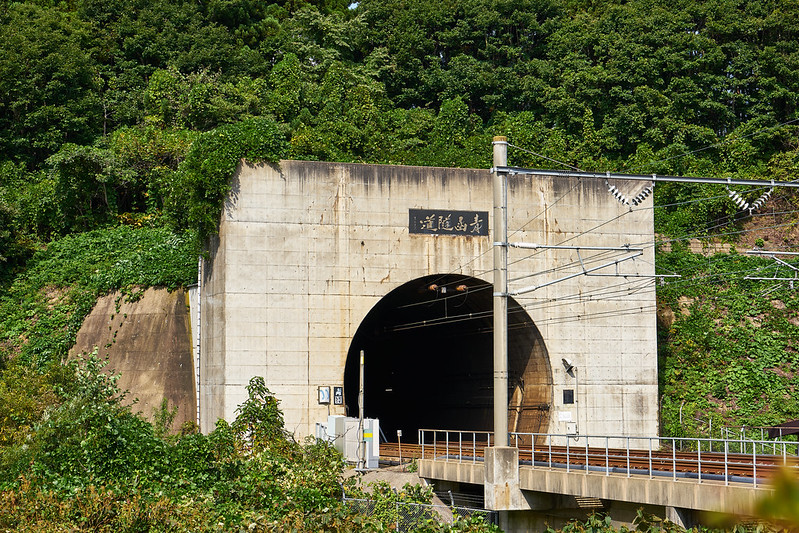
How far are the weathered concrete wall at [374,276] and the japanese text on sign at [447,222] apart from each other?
19 centimetres

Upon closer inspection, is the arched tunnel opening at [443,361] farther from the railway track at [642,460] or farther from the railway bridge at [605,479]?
the railway bridge at [605,479]

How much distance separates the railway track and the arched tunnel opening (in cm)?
351

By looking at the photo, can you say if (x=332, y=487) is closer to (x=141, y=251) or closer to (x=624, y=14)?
(x=141, y=251)

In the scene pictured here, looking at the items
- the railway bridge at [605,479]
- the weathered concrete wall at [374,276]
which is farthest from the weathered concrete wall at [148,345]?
the railway bridge at [605,479]

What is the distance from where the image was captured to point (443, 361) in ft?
125

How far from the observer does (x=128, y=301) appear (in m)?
32.6

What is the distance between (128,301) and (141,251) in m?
2.65

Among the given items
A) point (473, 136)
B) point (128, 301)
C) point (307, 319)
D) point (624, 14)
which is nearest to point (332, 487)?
point (307, 319)

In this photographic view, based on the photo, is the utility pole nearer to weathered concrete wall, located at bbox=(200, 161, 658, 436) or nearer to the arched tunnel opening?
weathered concrete wall, located at bbox=(200, 161, 658, 436)

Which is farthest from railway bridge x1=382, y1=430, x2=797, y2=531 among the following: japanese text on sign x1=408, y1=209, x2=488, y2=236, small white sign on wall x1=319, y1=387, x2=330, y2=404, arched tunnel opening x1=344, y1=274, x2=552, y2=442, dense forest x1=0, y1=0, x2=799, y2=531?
japanese text on sign x1=408, y1=209, x2=488, y2=236

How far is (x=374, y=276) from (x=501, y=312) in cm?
884

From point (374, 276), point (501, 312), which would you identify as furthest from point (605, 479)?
point (374, 276)

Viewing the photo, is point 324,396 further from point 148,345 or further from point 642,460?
point 642,460

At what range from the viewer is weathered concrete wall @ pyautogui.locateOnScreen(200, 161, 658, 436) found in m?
28.0
